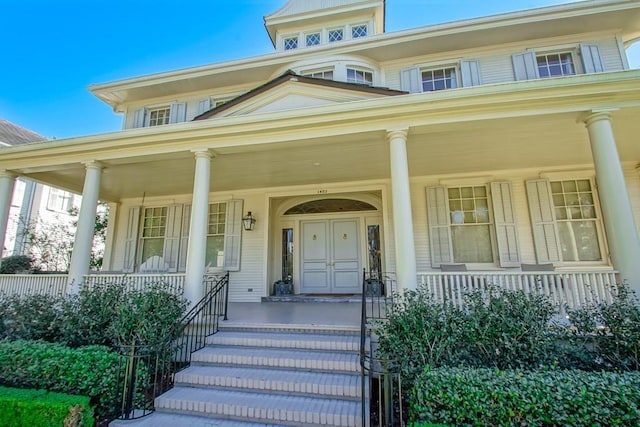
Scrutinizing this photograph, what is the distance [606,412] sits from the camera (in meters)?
2.54

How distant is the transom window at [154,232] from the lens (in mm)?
9445

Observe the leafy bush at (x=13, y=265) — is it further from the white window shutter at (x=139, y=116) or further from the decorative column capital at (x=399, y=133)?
the decorative column capital at (x=399, y=133)

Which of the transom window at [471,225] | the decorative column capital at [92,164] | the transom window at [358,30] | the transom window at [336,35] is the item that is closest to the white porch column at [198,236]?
the decorative column capital at [92,164]

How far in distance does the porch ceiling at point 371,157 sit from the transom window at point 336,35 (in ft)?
15.7

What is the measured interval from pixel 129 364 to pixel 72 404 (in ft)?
1.85

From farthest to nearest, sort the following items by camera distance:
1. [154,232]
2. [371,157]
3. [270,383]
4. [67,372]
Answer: [154,232] → [371,157] → [270,383] → [67,372]

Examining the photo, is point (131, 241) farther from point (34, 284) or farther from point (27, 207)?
point (27, 207)

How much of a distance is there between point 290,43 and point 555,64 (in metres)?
7.31

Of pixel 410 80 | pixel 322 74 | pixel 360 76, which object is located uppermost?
Answer: pixel 322 74

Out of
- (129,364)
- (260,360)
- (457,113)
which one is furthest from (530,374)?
(129,364)

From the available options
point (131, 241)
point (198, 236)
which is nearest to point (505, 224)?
point (198, 236)

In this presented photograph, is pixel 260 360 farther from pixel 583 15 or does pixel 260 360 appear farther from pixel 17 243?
pixel 17 243

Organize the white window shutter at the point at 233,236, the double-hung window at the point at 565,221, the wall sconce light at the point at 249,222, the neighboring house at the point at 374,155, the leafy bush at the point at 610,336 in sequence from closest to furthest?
1. the leafy bush at the point at 610,336
2. the neighboring house at the point at 374,155
3. the double-hung window at the point at 565,221
4. the white window shutter at the point at 233,236
5. the wall sconce light at the point at 249,222

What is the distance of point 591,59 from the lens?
6895mm
